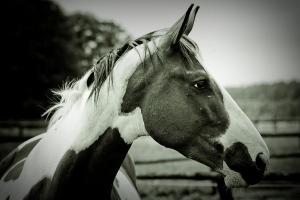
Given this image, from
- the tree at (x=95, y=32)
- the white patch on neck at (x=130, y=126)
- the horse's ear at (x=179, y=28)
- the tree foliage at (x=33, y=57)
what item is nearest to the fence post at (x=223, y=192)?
the white patch on neck at (x=130, y=126)

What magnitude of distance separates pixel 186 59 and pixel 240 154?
0.69m

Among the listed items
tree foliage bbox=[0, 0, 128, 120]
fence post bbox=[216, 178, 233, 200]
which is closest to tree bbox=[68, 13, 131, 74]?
tree foliage bbox=[0, 0, 128, 120]

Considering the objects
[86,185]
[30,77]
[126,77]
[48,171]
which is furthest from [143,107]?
[30,77]

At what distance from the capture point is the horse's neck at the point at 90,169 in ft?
6.50

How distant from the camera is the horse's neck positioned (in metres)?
1.98

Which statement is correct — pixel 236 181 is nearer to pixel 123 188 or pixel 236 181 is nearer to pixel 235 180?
pixel 235 180

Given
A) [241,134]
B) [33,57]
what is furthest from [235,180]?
[33,57]

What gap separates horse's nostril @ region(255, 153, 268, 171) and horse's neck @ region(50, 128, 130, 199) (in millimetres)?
831

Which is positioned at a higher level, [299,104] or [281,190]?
[281,190]

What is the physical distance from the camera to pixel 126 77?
204cm

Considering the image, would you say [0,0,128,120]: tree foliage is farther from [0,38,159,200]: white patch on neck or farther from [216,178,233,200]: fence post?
[0,38,159,200]: white patch on neck

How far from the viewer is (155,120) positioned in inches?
77.9

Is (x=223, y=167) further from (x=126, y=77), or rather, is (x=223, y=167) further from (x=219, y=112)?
(x=126, y=77)

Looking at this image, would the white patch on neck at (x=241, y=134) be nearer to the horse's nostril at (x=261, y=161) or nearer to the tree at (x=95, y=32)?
the horse's nostril at (x=261, y=161)
